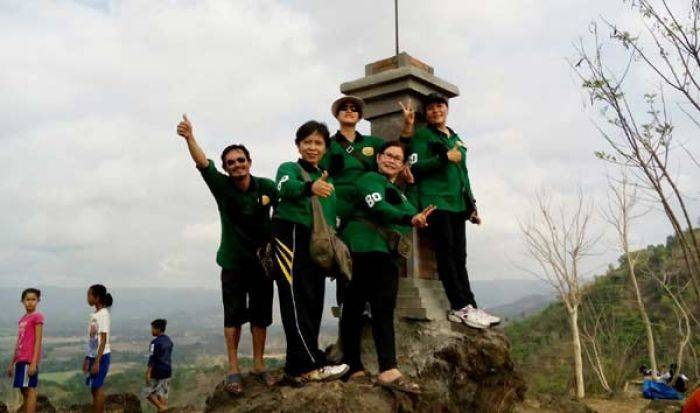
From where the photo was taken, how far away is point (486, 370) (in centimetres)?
498

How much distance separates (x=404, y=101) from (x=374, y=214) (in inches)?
63.9

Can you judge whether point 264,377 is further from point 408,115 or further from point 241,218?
point 408,115

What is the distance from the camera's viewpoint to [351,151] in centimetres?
494

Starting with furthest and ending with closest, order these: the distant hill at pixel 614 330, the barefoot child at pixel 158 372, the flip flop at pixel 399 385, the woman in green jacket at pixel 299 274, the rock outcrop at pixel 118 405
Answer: the distant hill at pixel 614 330 < the rock outcrop at pixel 118 405 < the barefoot child at pixel 158 372 < the flip flop at pixel 399 385 < the woman in green jacket at pixel 299 274

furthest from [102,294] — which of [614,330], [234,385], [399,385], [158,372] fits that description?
[614,330]

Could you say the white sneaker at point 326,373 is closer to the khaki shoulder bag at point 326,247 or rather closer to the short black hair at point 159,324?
the khaki shoulder bag at point 326,247

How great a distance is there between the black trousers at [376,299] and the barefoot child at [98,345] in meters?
2.62

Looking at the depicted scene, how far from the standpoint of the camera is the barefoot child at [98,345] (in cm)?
567

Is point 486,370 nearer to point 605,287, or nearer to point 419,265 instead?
point 419,265

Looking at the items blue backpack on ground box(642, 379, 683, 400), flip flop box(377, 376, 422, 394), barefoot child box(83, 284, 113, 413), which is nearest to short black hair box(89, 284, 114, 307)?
barefoot child box(83, 284, 113, 413)

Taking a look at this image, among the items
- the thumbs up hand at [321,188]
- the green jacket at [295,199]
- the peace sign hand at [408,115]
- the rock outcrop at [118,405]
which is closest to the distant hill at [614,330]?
the rock outcrop at [118,405]

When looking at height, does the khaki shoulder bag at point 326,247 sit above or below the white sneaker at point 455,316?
above

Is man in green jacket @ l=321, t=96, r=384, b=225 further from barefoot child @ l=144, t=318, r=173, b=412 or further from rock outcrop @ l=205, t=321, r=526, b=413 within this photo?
barefoot child @ l=144, t=318, r=173, b=412

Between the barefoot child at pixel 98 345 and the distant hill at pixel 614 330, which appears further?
the distant hill at pixel 614 330
